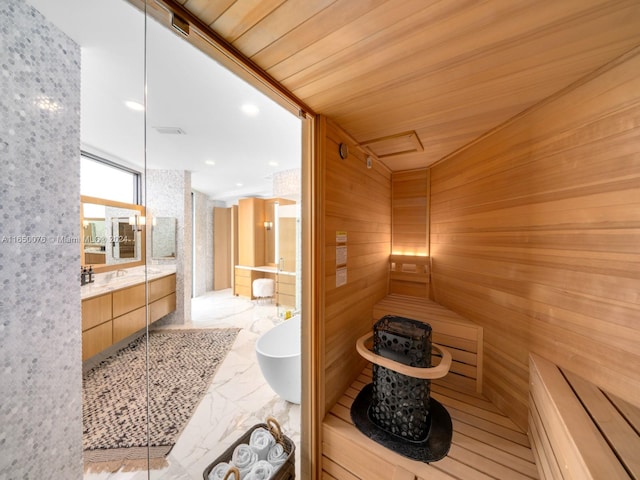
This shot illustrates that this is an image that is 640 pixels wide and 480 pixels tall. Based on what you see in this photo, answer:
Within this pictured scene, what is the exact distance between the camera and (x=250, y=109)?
1.91 meters

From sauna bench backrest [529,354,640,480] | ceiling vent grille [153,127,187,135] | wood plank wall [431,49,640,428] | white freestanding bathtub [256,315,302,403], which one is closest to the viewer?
sauna bench backrest [529,354,640,480]

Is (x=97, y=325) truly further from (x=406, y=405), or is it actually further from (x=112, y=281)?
(x=406, y=405)

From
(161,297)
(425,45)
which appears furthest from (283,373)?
(161,297)

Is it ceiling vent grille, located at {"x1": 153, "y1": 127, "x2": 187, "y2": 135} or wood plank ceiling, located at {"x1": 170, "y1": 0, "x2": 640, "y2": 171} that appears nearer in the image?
wood plank ceiling, located at {"x1": 170, "y1": 0, "x2": 640, "y2": 171}

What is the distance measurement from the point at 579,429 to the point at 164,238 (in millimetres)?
4348

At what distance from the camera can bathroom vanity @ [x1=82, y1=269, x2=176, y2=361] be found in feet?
5.99

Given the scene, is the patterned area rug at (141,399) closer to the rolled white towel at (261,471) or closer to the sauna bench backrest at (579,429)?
the rolled white towel at (261,471)

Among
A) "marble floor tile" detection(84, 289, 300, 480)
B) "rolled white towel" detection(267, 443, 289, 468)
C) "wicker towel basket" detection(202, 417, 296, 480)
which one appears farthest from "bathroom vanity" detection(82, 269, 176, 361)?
"rolled white towel" detection(267, 443, 289, 468)

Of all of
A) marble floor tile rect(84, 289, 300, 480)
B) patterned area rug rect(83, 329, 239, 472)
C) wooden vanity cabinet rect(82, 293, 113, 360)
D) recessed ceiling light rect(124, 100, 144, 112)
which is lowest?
marble floor tile rect(84, 289, 300, 480)

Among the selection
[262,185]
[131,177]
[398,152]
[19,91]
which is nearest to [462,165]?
[398,152]

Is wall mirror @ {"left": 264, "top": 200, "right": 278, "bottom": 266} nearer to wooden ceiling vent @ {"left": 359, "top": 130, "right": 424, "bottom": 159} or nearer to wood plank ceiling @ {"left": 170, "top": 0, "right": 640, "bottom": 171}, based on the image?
wooden ceiling vent @ {"left": 359, "top": 130, "right": 424, "bottom": 159}

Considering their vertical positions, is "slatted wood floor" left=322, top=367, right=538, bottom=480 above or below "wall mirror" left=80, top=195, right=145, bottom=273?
below

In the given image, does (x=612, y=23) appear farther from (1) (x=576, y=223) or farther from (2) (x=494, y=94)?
(1) (x=576, y=223)

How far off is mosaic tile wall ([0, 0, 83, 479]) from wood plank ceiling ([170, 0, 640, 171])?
0.84 meters
